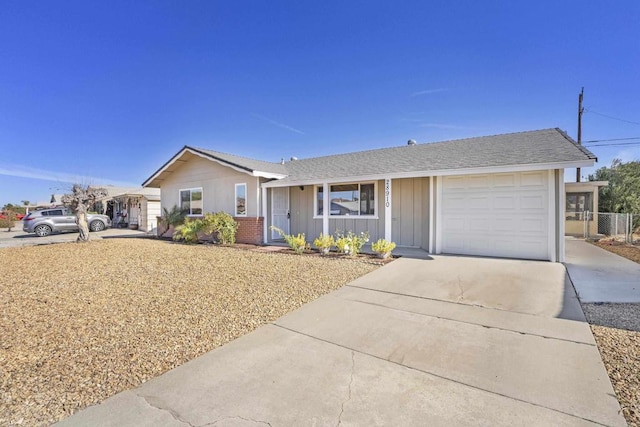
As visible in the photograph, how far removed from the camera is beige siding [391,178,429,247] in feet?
34.7

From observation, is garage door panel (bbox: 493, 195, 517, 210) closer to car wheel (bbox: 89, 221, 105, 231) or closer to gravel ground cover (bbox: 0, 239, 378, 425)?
gravel ground cover (bbox: 0, 239, 378, 425)

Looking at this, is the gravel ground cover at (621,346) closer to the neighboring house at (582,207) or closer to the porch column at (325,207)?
the porch column at (325,207)

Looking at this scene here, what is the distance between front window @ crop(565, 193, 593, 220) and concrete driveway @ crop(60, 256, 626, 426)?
47.7ft

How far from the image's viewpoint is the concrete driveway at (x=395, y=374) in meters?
2.30

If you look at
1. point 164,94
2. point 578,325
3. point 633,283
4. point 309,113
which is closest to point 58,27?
point 164,94

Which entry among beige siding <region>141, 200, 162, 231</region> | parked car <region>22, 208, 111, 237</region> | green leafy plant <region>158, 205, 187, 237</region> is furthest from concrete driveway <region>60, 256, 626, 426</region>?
beige siding <region>141, 200, 162, 231</region>

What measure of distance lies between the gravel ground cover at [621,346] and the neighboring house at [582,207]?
45.6 feet

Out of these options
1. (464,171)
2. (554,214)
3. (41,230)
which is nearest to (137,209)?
(41,230)

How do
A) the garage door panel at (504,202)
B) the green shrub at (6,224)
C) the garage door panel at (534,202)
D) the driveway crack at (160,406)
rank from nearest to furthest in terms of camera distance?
Result: the driveway crack at (160,406) → the garage door panel at (534,202) → the garage door panel at (504,202) → the green shrub at (6,224)

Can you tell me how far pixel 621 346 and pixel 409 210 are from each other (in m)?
7.73

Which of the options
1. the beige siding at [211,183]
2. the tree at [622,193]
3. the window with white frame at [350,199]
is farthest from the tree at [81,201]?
the tree at [622,193]

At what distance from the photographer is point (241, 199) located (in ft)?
42.9

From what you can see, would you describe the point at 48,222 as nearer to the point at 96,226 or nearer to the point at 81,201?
the point at 96,226

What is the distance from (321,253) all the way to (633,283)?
24.3 feet
